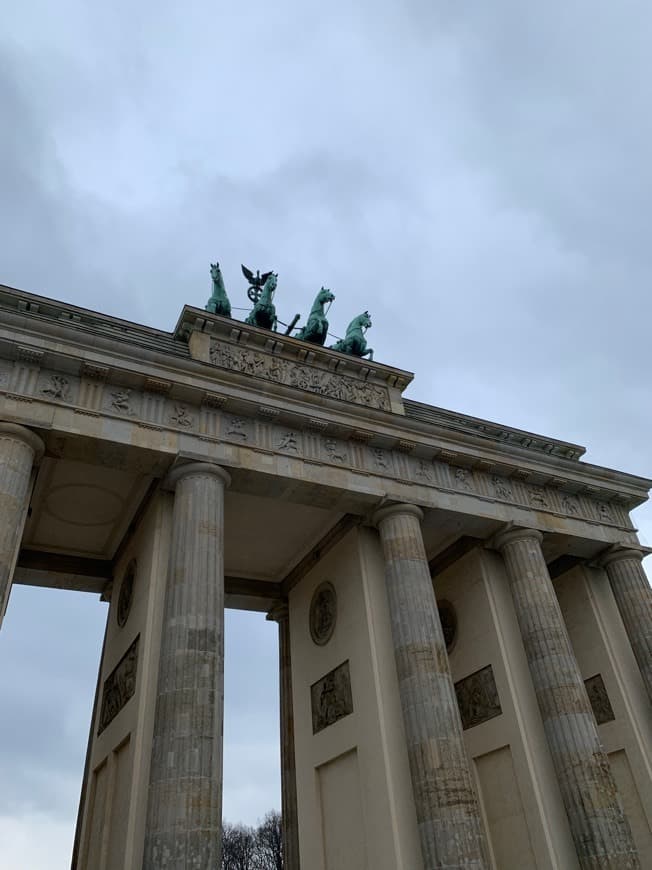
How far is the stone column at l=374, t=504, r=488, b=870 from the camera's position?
42.3 feet

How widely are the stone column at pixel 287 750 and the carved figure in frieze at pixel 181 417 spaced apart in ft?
28.4

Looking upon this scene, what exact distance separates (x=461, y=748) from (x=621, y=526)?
10.4 m

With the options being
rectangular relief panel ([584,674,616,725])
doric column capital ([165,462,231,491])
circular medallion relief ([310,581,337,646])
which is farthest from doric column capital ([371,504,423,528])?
rectangular relief panel ([584,674,616,725])

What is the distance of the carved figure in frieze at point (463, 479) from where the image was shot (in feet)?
61.3

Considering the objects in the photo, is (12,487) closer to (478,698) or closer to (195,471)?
(195,471)

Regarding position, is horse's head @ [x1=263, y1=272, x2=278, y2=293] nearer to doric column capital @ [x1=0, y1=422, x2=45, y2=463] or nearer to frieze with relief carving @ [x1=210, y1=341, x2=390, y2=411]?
frieze with relief carving @ [x1=210, y1=341, x2=390, y2=411]

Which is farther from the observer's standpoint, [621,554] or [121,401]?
[621,554]

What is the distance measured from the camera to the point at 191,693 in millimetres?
11984

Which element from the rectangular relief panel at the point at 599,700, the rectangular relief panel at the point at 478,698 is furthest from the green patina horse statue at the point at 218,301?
the rectangular relief panel at the point at 599,700

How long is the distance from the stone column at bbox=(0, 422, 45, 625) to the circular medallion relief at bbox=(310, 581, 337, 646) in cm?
865

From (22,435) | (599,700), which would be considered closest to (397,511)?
(599,700)

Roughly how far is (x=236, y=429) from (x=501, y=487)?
813 cm

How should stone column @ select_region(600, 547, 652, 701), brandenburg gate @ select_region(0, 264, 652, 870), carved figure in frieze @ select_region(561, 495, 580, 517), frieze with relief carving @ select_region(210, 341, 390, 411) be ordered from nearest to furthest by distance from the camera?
brandenburg gate @ select_region(0, 264, 652, 870) < frieze with relief carving @ select_region(210, 341, 390, 411) < stone column @ select_region(600, 547, 652, 701) < carved figure in frieze @ select_region(561, 495, 580, 517)

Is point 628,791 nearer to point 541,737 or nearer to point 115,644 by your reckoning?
point 541,737
